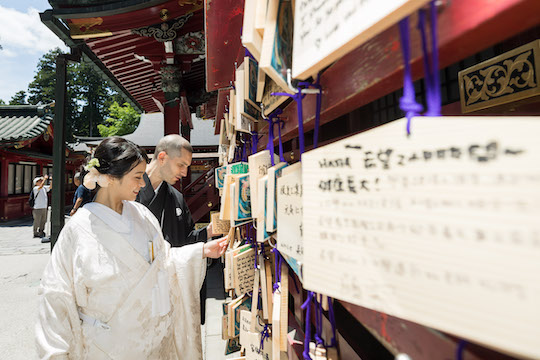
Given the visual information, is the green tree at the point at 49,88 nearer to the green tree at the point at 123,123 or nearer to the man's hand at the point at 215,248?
the green tree at the point at 123,123

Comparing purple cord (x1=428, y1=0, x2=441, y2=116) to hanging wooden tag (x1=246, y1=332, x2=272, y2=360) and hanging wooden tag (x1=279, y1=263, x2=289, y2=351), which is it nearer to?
hanging wooden tag (x1=279, y1=263, x2=289, y2=351)

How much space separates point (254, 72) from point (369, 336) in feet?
3.91

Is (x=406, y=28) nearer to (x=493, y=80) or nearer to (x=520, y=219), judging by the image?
(x=520, y=219)

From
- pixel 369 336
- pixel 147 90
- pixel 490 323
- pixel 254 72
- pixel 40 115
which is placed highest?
pixel 40 115

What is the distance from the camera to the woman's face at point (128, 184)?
5.43 feet

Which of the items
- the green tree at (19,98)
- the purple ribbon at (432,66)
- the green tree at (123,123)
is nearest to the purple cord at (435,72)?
the purple ribbon at (432,66)

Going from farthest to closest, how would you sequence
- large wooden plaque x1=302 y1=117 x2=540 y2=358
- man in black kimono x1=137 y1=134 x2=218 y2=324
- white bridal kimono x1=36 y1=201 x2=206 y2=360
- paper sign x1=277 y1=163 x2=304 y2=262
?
man in black kimono x1=137 y1=134 x2=218 y2=324 → white bridal kimono x1=36 y1=201 x2=206 y2=360 → paper sign x1=277 y1=163 x2=304 y2=262 → large wooden plaque x1=302 y1=117 x2=540 y2=358

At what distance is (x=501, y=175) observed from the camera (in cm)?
27

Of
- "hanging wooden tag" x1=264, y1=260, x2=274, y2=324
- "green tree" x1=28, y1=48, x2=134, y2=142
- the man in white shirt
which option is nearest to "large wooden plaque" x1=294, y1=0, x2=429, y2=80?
"hanging wooden tag" x1=264, y1=260, x2=274, y2=324

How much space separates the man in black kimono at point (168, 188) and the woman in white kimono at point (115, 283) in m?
0.59

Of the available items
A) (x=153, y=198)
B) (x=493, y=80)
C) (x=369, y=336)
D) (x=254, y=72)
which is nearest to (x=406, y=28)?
(x=254, y=72)

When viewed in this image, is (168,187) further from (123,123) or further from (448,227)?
(123,123)

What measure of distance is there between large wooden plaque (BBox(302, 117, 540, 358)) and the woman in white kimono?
4.82ft

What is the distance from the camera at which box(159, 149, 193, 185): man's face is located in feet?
8.11
